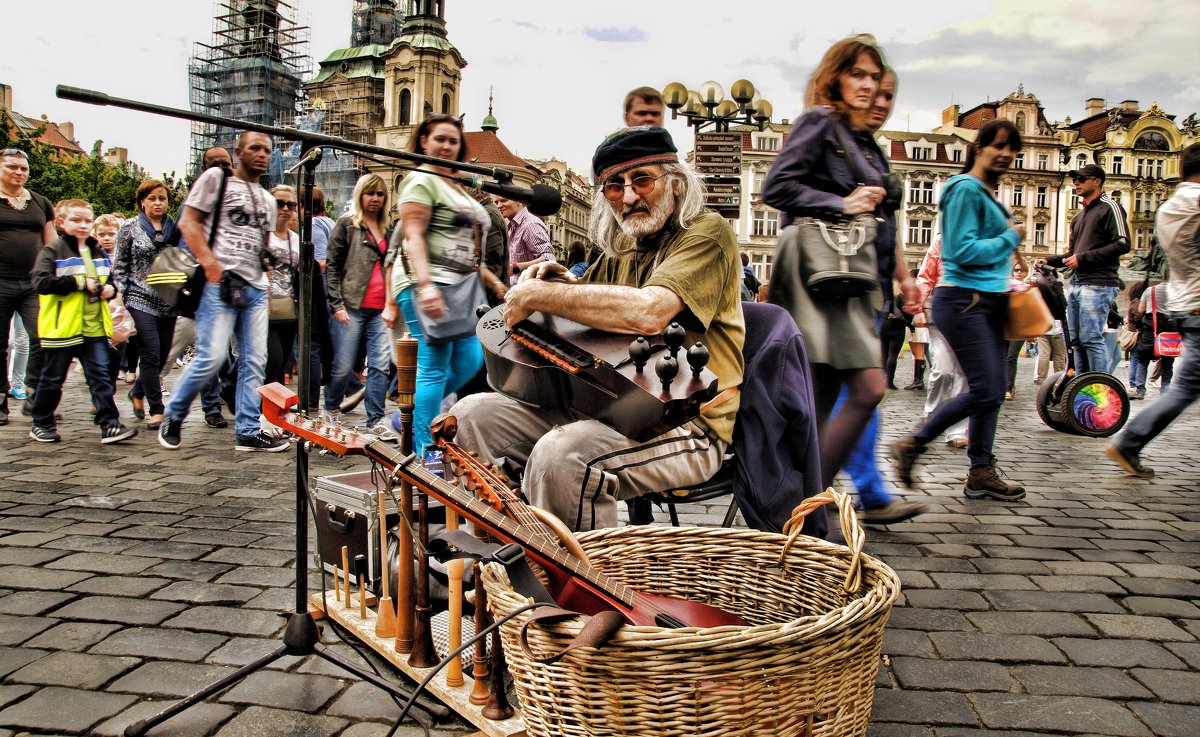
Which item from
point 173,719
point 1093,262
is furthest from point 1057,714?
point 1093,262

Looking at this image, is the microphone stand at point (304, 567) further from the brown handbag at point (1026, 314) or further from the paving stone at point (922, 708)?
the brown handbag at point (1026, 314)

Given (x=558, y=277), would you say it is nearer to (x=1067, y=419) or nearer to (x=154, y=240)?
(x=154, y=240)

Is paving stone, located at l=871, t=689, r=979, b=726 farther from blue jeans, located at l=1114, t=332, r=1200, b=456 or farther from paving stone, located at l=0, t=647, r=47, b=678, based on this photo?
blue jeans, located at l=1114, t=332, r=1200, b=456

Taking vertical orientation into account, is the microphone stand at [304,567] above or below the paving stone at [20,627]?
above

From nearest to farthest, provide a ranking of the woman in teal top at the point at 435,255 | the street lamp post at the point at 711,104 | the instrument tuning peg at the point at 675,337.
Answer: the instrument tuning peg at the point at 675,337
the woman in teal top at the point at 435,255
the street lamp post at the point at 711,104

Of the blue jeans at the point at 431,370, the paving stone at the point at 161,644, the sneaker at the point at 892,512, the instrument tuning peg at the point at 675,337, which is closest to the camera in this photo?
the instrument tuning peg at the point at 675,337

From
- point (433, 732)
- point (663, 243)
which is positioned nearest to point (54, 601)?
point (433, 732)

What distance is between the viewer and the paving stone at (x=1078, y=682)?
241cm

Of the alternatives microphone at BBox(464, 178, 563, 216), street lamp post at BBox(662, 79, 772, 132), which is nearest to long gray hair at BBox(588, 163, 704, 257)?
microphone at BBox(464, 178, 563, 216)

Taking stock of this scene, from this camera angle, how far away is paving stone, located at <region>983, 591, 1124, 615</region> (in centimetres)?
310

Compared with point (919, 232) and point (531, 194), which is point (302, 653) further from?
point (919, 232)

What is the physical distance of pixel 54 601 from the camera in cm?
301

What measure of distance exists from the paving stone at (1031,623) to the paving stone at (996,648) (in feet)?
0.19

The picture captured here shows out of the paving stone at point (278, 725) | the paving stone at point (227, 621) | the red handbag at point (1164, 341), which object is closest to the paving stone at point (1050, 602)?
the paving stone at point (278, 725)
